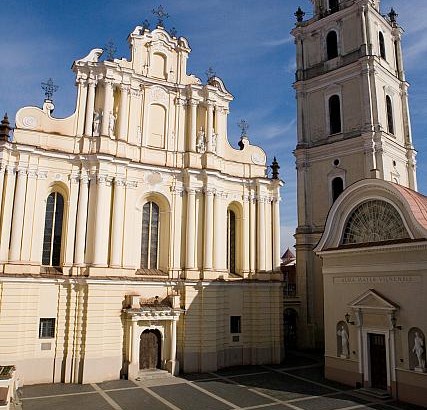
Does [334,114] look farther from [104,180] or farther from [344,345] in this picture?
[104,180]

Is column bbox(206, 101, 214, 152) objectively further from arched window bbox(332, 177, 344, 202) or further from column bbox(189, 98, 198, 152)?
arched window bbox(332, 177, 344, 202)

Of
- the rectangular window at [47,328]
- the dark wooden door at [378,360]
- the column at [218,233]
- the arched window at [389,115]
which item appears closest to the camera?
the dark wooden door at [378,360]

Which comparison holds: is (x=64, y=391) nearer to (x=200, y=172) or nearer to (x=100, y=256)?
(x=100, y=256)

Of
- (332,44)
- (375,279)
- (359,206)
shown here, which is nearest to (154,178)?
(359,206)

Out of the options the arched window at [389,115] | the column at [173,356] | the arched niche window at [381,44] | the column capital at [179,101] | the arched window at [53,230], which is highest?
the arched niche window at [381,44]

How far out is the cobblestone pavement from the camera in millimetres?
18469

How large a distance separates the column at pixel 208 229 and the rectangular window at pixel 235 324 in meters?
3.61

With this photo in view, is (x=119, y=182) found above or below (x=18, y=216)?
above

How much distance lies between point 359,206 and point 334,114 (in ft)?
45.4

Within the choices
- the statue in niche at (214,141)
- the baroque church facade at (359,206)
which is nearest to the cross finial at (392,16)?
the baroque church facade at (359,206)

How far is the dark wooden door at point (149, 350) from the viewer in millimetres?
23969

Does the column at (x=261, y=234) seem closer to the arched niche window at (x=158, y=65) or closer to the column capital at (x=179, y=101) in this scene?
the column capital at (x=179, y=101)

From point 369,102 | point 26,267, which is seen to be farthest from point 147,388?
point 369,102

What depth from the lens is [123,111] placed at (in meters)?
25.6
